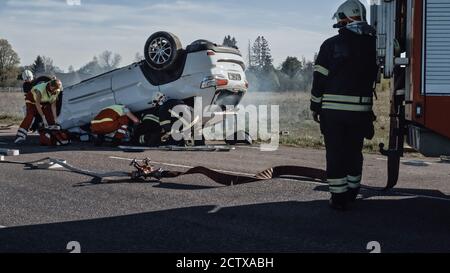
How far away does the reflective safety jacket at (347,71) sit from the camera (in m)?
5.59

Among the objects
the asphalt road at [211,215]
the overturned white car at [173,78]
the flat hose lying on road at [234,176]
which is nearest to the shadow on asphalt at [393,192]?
the asphalt road at [211,215]

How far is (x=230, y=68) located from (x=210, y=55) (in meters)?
0.58

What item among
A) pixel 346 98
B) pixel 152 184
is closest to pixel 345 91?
pixel 346 98

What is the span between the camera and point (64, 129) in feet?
41.2

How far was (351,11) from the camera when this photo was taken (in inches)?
225

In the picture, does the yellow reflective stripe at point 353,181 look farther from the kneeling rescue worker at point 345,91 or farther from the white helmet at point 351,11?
the white helmet at point 351,11

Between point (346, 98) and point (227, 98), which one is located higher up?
point (346, 98)

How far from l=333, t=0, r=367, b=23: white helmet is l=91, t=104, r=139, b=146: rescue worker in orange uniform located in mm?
6335

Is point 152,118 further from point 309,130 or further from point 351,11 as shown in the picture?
point 309,130

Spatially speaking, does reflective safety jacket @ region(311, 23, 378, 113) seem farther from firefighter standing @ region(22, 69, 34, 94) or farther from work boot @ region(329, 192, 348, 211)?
firefighter standing @ region(22, 69, 34, 94)

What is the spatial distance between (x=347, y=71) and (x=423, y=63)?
75cm

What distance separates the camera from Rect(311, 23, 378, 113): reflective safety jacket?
18.3 feet
